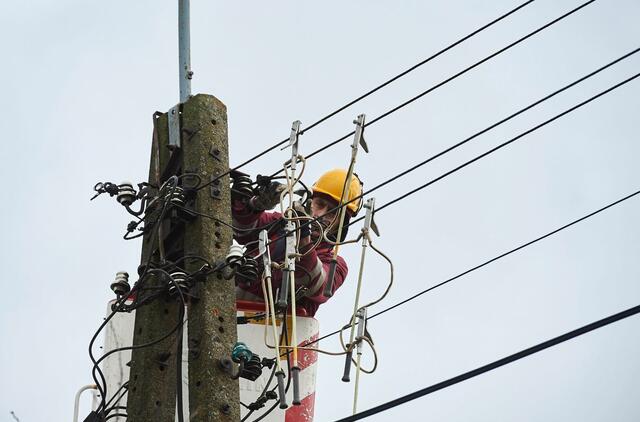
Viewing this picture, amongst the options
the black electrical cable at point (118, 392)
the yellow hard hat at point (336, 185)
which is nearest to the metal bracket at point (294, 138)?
the black electrical cable at point (118, 392)

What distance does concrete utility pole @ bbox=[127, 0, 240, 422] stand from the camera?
7.15 metres

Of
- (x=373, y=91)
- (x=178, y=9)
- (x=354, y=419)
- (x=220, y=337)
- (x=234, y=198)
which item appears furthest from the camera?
(x=178, y=9)

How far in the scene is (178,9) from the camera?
9.10m

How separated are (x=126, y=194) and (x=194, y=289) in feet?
3.15

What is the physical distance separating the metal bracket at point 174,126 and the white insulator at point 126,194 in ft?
1.19

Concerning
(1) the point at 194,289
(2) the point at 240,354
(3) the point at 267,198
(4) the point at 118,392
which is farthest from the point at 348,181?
(4) the point at 118,392

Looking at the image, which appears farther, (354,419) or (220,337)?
(220,337)

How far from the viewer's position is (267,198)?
8.41m

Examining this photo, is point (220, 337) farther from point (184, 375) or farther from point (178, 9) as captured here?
point (178, 9)

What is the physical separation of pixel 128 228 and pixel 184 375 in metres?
1.23

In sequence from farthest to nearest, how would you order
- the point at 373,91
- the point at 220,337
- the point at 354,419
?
1. the point at 373,91
2. the point at 220,337
3. the point at 354,419

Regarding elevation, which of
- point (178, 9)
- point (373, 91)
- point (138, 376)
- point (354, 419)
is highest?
point (178, 9)

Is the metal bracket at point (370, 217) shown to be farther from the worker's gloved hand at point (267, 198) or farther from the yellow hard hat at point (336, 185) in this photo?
the yellow hard hat at point (336, 185)

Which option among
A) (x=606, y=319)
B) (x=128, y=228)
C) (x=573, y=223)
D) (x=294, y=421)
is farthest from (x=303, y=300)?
(x=606, y=319)
